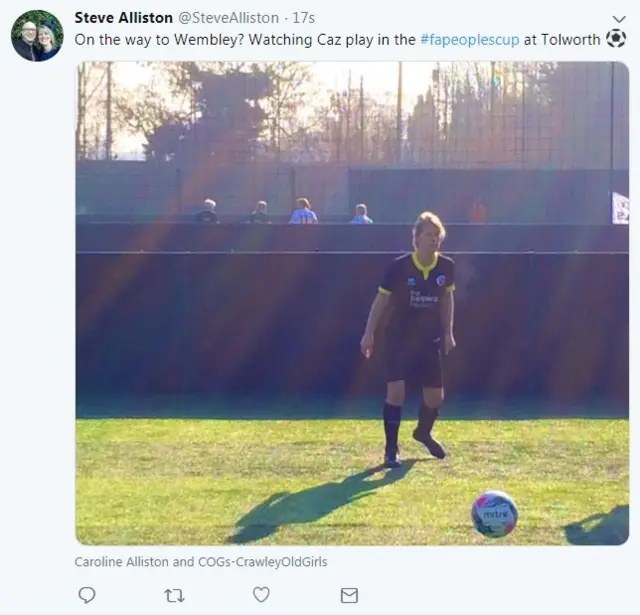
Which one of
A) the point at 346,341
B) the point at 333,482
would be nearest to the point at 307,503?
the point at 333,482

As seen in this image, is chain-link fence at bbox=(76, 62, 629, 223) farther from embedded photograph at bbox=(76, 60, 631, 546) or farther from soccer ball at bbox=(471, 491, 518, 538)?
soccer ball at bbox=(471, 491, 518, 538)

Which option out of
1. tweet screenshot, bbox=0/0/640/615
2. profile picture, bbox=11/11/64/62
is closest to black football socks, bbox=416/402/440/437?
tweet screenshot, bbox=0/0/640/615

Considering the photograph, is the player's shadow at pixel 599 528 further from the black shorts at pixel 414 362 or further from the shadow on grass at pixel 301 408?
the shadow on grass at pixel 301 408

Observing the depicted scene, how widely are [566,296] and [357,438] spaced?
3.40m

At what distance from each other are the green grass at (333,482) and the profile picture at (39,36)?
1.55 meters

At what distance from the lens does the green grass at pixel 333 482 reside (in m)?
4.13

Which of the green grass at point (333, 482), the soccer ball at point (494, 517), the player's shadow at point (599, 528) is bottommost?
the green grass at point (333, 482)

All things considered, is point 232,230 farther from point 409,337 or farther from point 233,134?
point 409,337

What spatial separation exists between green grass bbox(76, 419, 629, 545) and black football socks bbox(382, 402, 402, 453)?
5.9 inches

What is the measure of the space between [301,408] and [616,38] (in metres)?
6.23

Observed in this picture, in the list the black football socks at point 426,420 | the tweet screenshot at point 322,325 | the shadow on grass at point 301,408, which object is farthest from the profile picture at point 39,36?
the shadow on grass at point 301,408

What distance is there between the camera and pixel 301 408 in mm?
8914

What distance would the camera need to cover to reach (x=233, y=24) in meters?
2.95
